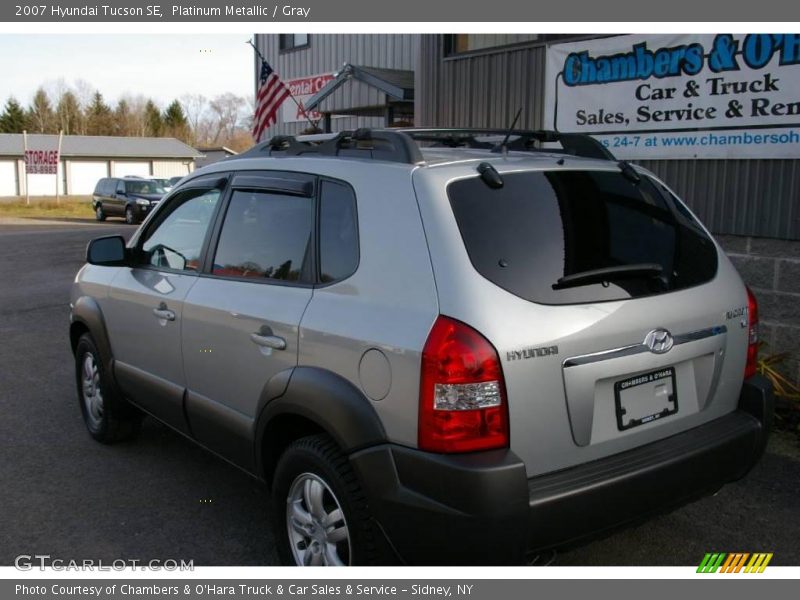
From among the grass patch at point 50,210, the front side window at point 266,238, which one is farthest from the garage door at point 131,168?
the front side window at point 266,238

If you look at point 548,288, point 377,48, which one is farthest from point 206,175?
point 377,48

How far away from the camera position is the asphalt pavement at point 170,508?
12.1ft

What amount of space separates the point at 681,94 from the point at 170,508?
490cm

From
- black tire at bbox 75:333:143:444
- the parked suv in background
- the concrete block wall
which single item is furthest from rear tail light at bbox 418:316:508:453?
the parked suv in background

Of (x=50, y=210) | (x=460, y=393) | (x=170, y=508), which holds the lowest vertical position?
(x=170, y=508)

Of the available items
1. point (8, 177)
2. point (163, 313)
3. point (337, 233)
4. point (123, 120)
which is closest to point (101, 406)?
point (163, 313)

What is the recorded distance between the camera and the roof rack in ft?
10.3

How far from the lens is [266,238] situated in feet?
11.8

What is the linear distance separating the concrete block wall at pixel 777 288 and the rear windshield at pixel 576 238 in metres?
2.65

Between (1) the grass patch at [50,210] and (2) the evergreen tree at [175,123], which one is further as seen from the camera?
(2) the evergreen tree at [175,123]

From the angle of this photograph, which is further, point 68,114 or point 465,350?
point 68,114

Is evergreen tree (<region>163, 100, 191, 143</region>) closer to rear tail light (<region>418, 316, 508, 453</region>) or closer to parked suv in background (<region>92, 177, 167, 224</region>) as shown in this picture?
parked suv in background (<region>92, 177, 167, 224</region>)

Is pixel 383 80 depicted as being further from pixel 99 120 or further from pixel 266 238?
pixel 99 120

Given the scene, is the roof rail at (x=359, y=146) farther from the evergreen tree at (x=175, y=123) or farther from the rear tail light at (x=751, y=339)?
the evergreen tree at (x=175, y=123)
